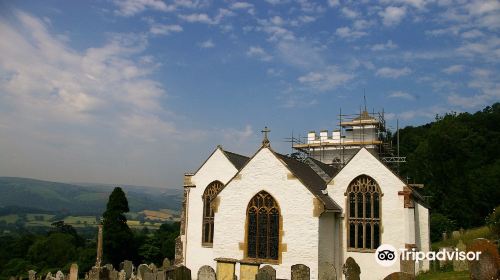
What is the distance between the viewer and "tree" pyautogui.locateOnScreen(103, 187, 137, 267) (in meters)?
40.8

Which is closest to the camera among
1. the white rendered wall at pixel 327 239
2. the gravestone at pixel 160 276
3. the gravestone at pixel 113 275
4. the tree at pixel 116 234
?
the gravestone at pixel 160 276

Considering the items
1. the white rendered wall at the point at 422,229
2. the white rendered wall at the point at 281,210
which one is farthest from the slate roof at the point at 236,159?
the white rendered wall at the point at 422,229

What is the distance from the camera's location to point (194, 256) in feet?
86.6

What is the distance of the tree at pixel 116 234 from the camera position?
134ft

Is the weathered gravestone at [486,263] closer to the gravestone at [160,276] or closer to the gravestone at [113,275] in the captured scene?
the gravestone at [160,276]

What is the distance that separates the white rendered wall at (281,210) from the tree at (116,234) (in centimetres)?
2181

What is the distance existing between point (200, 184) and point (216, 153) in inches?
86.0

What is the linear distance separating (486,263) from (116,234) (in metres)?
36.2

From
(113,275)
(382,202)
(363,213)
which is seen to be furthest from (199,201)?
(382,202)

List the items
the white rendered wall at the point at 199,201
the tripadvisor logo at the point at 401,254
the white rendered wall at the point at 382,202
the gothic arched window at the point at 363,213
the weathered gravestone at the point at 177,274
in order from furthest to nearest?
the white rendered wall at the point at 199,201
the gothic arched window at the point at 363,213
the white rendered wall at the point at 382,202
the tripadvisor logo at the point at 401,254
the weathered gravestone at the point at 177,274

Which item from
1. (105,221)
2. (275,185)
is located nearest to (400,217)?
(275,185)

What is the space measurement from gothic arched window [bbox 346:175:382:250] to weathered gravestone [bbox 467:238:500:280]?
12.0 meters

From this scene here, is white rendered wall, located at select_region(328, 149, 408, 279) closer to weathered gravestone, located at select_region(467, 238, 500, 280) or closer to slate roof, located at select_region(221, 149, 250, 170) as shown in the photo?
slate roof, located at select_region(221, 149, 250, 170)

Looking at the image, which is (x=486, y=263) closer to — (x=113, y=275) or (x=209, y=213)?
(x=113, y=275)
